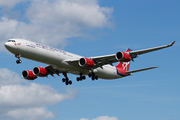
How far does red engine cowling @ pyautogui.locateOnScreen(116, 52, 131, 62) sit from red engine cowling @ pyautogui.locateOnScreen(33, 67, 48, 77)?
1416 centimetres

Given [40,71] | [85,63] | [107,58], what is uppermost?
[40,71]

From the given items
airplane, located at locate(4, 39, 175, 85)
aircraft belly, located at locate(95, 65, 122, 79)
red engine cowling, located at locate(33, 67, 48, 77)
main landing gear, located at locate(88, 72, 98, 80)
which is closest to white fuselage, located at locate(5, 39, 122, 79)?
airplane, located at locate(4, 39, 175, 85)

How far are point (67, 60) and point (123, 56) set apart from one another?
895 centimetres

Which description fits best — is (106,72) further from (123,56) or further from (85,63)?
(123,56)

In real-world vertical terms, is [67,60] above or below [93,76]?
above

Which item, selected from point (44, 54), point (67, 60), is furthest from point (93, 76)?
point (44, 54)

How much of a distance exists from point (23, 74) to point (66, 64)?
1167 cm

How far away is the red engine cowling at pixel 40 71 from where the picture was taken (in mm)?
49312

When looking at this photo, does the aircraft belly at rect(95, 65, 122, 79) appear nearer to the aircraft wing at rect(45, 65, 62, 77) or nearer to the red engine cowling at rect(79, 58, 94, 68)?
the red engine cowling at rect(79, 58, 94, 68)

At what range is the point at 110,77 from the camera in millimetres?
52594

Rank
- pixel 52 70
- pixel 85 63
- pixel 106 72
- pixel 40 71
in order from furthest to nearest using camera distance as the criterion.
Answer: pixel 106 72, pixel 52 70, pixel 40 71, pixel 85 63

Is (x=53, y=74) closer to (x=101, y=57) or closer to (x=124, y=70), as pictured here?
(x=101, y=57)

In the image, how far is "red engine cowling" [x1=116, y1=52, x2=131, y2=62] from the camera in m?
41.9

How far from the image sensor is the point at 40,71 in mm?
49250
